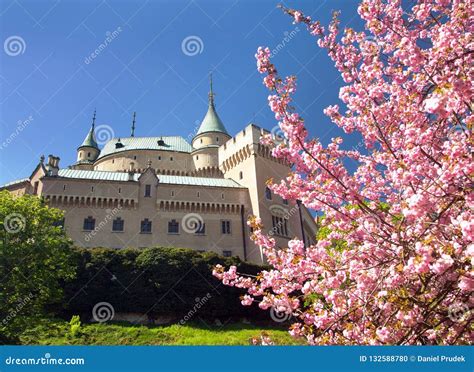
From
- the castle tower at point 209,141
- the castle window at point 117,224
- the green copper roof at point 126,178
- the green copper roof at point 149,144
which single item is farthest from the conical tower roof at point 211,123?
the castle window at point 117,224

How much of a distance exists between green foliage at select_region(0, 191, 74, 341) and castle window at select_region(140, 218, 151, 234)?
1454cm

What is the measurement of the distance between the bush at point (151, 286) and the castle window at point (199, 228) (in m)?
7.69

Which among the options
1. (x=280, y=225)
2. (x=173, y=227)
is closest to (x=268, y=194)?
(x=280, y=225)

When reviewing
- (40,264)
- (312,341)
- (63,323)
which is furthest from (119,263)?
(312,341)

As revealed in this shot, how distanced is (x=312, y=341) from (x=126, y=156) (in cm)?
4476

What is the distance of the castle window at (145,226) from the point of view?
3556 cm

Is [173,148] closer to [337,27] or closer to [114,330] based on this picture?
[114,330]

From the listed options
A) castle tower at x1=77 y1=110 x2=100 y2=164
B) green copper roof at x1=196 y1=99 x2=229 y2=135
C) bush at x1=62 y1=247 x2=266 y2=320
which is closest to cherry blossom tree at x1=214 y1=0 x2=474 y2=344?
bush at x1=62 y1=247 x2=266 y2=320

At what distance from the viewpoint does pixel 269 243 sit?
9688mm

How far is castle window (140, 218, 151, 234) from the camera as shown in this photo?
117 feet

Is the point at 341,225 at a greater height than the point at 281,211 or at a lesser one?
lesser

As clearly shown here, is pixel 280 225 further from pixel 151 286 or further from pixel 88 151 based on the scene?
A: pixel 88 151

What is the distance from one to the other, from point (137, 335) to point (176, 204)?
16.5 meters

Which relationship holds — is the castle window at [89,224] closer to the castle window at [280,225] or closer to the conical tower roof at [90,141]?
the castle window at [280,225]
